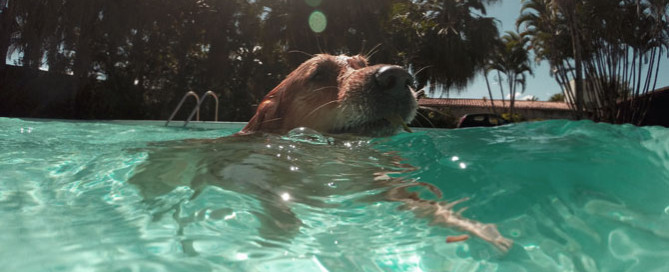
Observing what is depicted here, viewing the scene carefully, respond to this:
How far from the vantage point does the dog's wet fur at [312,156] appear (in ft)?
5.77

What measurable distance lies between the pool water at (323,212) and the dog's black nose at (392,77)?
72 cm

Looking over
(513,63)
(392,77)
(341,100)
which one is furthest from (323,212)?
(513,63)

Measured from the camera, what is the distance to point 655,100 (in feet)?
68.6

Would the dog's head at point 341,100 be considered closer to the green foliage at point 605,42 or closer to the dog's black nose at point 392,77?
the dog's black nose at point 392,77

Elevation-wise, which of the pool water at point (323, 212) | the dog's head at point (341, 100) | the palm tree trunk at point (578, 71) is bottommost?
the pool water at point (323, 212)

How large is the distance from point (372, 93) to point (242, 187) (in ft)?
5.14

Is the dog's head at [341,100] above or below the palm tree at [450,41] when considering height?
below

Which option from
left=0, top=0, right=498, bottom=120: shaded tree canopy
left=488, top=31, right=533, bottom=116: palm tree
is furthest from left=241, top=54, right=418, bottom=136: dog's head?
left=488, top=31, right=533, bottom=116: palm tree

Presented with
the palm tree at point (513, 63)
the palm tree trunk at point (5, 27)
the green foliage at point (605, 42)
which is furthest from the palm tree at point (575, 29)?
the palm tree trunk at point (5, 27)

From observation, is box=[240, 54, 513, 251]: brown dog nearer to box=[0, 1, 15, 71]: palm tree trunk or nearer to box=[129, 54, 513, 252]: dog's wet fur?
box=[129, 54, 513, 252]: dog's wet fur

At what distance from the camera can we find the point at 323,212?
5.87ft

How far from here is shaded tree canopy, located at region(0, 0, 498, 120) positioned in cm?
1853

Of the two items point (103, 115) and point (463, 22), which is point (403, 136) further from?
point (463, 22)

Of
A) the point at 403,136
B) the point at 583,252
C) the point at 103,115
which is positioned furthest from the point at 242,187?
the point at 103,115
